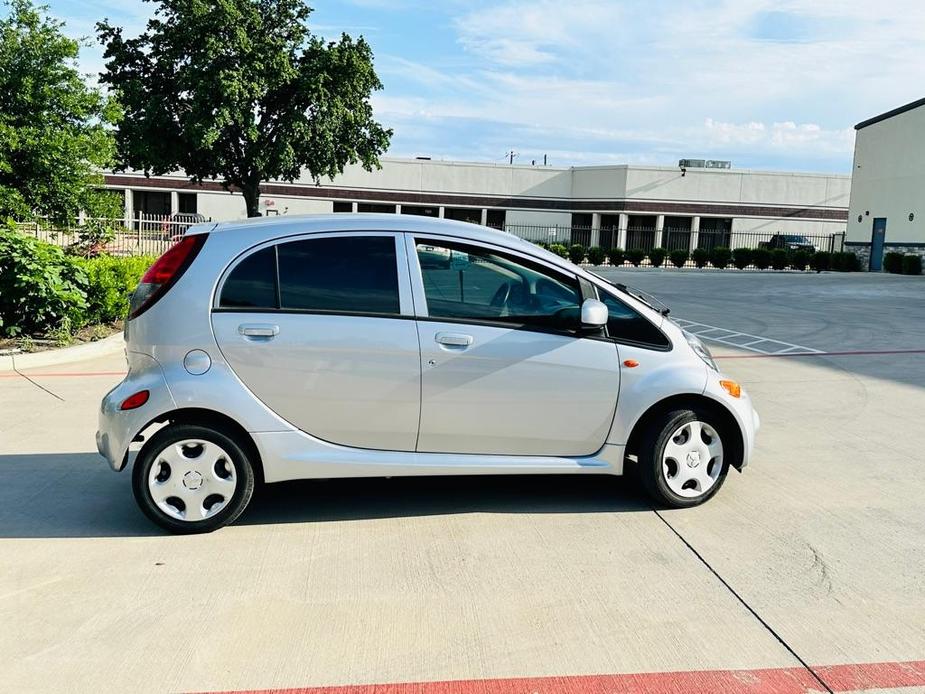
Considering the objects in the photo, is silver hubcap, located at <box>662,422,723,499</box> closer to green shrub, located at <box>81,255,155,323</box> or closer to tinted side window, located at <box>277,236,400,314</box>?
tinted side window, located at <box>277,236,400,314</box>

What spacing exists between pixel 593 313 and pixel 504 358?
572mm

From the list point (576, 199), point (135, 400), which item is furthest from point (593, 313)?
point (576, 199)

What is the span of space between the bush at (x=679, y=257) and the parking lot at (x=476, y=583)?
36.9 m

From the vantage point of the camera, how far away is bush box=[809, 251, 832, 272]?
41.1m

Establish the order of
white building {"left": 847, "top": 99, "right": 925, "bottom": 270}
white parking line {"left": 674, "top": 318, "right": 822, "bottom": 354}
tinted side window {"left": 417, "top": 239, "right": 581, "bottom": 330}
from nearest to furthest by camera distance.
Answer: tinted side window {"left": 417, "top": 239, "right": 581, "bottom": 330}, white parking line {"left": 674, "top": 318, "right": 822, "bottom": 354}, white building {"left": 847, "top": 99, "right": 925, "bottom": 270}

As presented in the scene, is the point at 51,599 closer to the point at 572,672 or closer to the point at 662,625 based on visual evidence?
the point at 572,672

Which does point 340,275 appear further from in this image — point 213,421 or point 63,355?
point 63,355

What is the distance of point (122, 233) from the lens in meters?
18.1

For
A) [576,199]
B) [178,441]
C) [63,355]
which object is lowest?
[63,355]

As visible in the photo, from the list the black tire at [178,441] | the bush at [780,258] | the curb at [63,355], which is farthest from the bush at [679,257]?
the black tire at [178,441]

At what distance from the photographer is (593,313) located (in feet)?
15.7


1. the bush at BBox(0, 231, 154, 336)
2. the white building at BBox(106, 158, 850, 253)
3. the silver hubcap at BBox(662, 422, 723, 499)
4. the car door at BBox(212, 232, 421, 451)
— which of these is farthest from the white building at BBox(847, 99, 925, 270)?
the car door at BBox(212, 232, 421, 451)

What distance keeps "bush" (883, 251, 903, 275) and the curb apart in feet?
114

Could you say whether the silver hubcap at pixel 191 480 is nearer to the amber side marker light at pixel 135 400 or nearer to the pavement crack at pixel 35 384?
the amber side marker light at pixel 135 400
